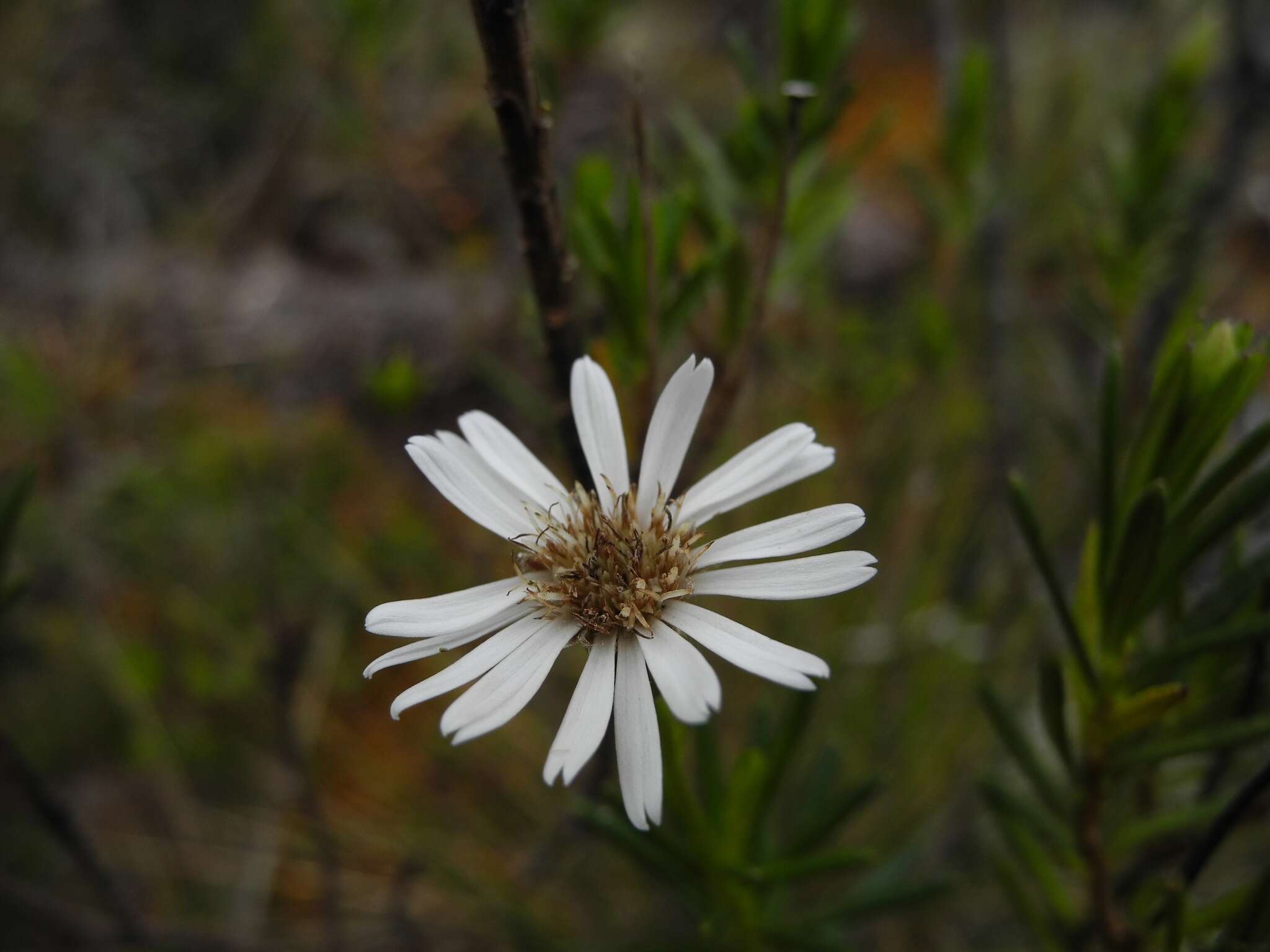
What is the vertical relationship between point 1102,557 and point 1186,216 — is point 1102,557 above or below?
below

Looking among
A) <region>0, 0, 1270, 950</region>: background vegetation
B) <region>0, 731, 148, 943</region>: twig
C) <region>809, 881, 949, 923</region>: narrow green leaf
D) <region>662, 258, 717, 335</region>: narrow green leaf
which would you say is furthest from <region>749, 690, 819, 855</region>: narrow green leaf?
<region>0, 731, 148, 943</region>: twig

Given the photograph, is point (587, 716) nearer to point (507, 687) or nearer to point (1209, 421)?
point (507, 687)

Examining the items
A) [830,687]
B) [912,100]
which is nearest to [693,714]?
[830,687]

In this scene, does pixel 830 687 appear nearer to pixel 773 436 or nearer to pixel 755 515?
pixel 755 515

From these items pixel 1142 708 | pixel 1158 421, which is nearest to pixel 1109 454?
pixel 1158 421

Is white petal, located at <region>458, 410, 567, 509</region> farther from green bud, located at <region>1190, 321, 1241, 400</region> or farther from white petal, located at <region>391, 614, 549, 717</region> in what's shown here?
green bud, located at <region>1190, 321, 1241, 400</region>

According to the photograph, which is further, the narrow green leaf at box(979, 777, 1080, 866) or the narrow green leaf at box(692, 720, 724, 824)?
the narrow green leaf at box(979, 777, 1080, 866)
